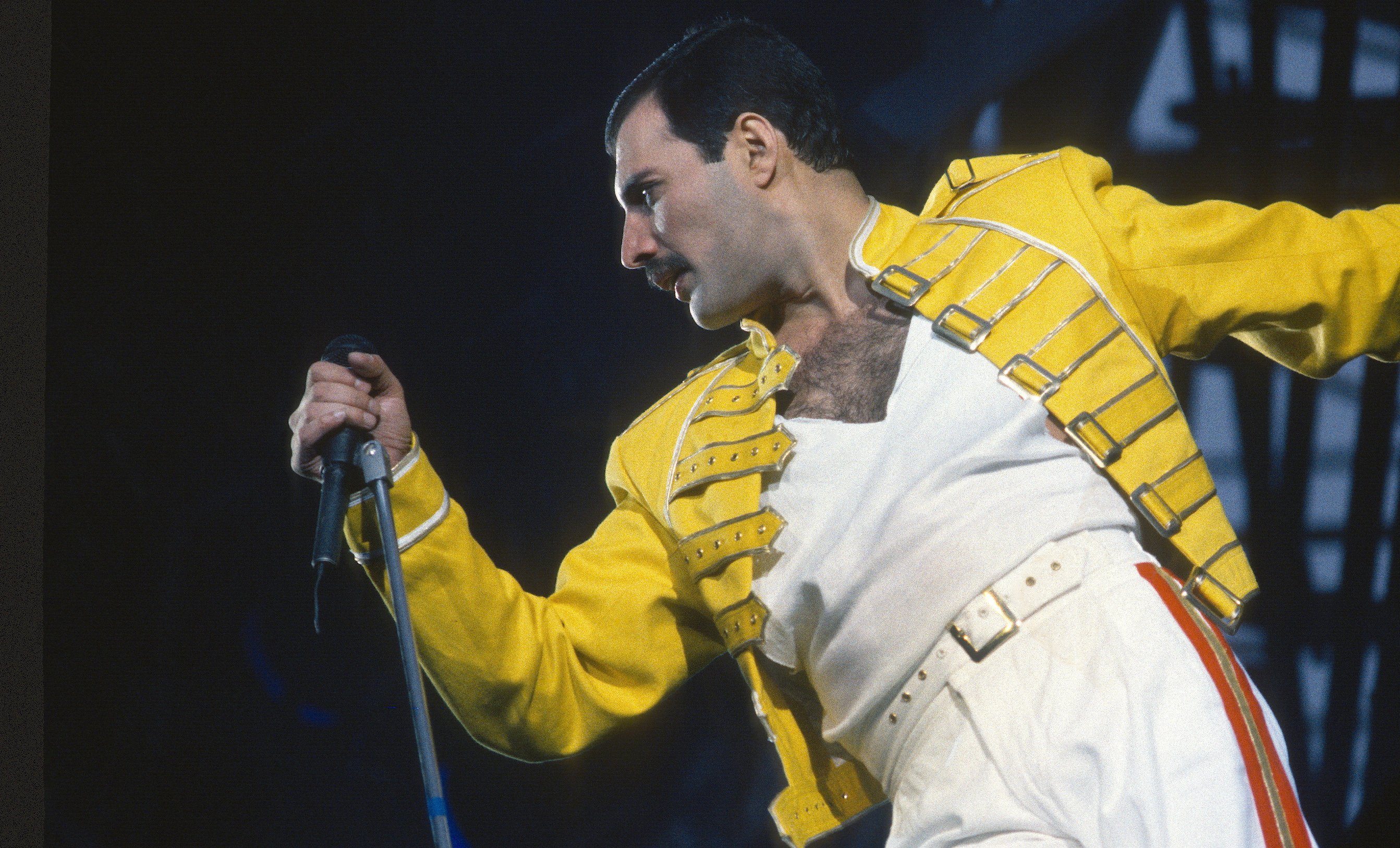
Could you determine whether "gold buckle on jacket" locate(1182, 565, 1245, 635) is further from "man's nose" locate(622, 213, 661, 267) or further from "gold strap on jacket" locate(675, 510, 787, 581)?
"man's nose" locate(622, 213, 661, 267)

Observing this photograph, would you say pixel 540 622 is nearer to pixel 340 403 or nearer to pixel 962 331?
pixel 340 403

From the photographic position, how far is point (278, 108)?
216 centimetres

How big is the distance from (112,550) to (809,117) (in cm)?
148

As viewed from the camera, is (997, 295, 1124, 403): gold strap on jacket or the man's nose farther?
the man's nose

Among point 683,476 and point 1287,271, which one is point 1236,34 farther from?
point 683,476

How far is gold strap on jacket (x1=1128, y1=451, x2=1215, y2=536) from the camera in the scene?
52.1 inches

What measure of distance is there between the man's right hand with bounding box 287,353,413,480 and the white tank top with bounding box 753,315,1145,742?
1.76 feet

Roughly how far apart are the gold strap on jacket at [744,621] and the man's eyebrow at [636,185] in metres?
0.63

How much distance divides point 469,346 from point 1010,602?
1.41 meters

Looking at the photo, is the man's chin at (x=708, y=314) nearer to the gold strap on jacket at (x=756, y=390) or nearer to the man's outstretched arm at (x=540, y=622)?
the gold strap on jacket at (x=756, y=390)

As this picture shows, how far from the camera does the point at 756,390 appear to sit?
1.57 metres

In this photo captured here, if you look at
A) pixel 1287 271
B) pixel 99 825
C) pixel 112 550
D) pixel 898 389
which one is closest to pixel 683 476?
pixel 898 389

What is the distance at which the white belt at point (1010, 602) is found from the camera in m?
1.24

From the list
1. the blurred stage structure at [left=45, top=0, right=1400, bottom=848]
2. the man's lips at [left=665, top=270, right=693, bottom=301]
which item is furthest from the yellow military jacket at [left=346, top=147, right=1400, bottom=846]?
Answer: the blurred stage structure at [left=45, top=0, right=1400, bottom=848]
